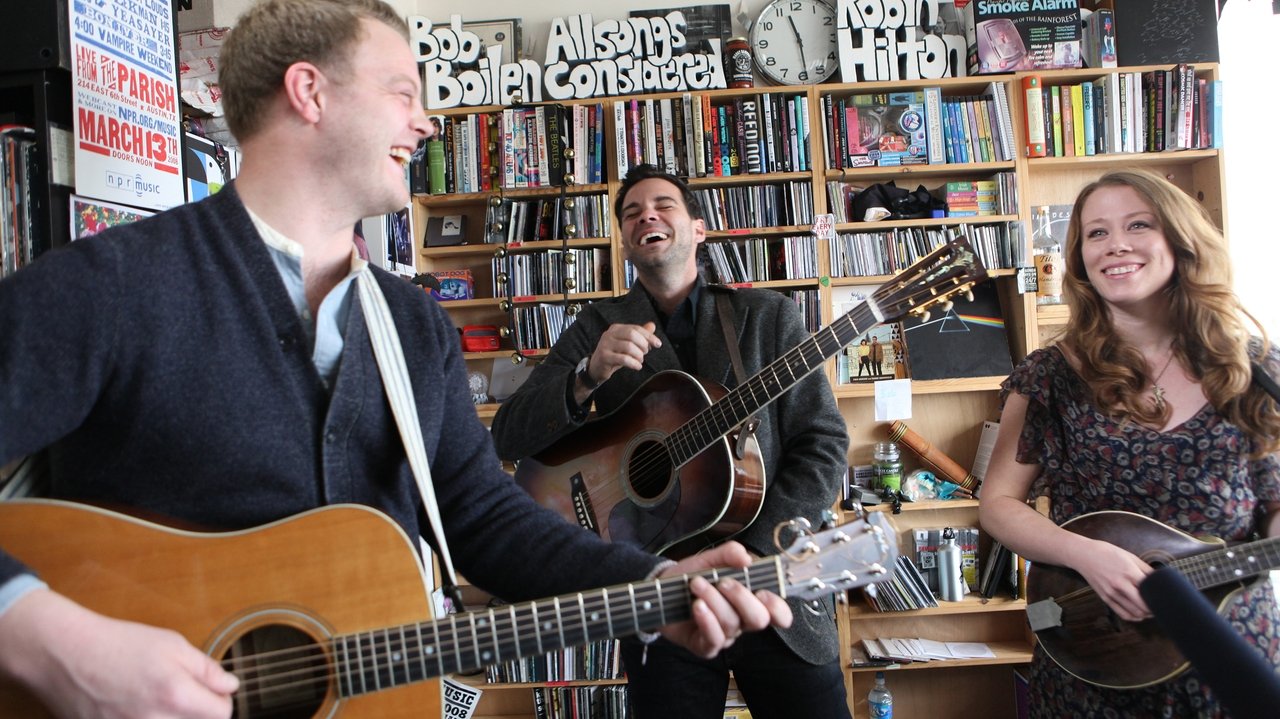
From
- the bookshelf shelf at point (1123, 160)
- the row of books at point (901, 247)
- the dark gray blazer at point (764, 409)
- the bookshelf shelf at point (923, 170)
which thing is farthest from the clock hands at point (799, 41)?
the dark gray blazer at point (764, 409)

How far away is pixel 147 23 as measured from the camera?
144 cm

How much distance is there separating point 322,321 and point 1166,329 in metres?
1.77

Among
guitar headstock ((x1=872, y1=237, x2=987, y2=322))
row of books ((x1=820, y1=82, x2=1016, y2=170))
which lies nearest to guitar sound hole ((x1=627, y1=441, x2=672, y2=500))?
guitar headstock ((x1=872, y1=237, x2=987, y2=322))

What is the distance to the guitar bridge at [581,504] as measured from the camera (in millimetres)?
1974

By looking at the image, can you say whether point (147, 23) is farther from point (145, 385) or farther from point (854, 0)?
point (854, 0)

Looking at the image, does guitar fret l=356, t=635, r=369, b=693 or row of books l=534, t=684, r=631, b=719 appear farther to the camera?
row of books l=534, t=684, r=631, b=719

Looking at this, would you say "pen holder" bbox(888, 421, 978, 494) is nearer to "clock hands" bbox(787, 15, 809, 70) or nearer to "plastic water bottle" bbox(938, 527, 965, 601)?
"plastic water bottle" bbox(938, 527, 965, 601)

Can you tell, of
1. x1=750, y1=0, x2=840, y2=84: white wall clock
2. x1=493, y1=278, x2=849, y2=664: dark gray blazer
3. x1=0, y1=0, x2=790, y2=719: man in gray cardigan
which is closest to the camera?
x1=0, y1=0, x2=790, y2=719: man in gray cardigan

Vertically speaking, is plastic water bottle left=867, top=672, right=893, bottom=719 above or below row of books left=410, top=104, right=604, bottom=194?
below

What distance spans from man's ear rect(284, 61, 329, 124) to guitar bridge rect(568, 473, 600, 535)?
3.85ft

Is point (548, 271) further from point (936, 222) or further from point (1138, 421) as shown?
point (1138, 421)

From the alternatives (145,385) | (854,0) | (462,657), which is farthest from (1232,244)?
(145,385)

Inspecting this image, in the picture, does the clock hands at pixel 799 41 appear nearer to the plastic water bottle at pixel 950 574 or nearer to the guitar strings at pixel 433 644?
the plastic water bottle at pixel 950 574

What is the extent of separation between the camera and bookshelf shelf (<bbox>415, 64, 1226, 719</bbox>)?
3.71m
